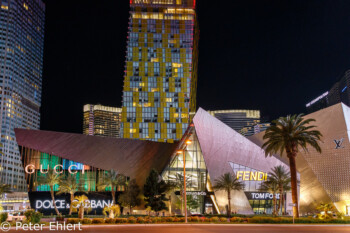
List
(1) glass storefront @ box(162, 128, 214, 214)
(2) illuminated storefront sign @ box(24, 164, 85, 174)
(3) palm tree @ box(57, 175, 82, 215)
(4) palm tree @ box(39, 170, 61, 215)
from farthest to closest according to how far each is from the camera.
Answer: (2) illuminated storefront sign @ box(24, 164, 85, 174) → (1) glass storefront @ box(162, 128, 214, 214) → (3) palm tree @ box(57, 175, 82, 215) → (4) palm tree @ box(39, 170, 61, 215)

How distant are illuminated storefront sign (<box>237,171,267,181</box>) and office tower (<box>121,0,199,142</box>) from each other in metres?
66.3

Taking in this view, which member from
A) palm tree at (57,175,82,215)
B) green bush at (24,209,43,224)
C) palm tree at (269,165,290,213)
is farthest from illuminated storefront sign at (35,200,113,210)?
green bush at (24,209,43,224)

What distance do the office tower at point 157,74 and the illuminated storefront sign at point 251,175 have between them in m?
66.3

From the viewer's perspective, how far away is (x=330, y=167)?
63.2 meters

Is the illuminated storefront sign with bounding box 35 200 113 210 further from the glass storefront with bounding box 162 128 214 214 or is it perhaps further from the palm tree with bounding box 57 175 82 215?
the glass storefront with bounding box 162 128 214 214

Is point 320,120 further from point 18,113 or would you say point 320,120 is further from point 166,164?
point 18,113

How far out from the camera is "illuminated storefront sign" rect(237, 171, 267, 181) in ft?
216

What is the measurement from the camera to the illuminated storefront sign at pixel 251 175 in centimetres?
6594

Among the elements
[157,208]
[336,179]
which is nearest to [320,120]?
[336,179]

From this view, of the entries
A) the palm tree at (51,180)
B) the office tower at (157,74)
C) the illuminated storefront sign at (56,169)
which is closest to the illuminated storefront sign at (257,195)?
the illuminated storefront sign at (56,169)

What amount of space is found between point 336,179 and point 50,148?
5124 cm

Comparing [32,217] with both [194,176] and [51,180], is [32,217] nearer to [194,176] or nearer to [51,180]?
[51,180]

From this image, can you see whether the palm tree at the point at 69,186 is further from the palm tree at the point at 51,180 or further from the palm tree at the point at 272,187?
the palm tree at the point at 272,187

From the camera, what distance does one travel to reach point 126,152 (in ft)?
228
